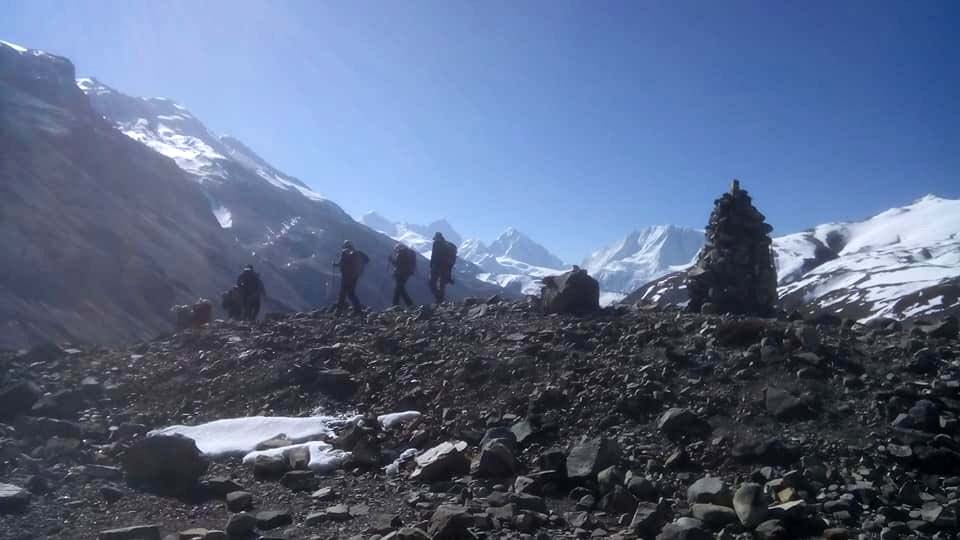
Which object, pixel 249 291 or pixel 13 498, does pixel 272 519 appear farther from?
pixel 249 291

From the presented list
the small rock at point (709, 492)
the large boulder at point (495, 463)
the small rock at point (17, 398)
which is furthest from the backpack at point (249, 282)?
the small rock at point (709, 492)

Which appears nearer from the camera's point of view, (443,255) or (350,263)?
(443,255)

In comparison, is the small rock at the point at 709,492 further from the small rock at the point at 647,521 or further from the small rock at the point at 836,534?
the small rock at the point at 836,534

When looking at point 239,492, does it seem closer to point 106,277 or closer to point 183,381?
point 183,381

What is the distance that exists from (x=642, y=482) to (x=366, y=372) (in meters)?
9.51

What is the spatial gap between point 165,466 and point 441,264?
19.6 metres

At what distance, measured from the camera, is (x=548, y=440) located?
12906mm

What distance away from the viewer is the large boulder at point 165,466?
12.4 m

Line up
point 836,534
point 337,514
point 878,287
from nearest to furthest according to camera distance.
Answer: point 836,534 < point 337,514 < point 878,287

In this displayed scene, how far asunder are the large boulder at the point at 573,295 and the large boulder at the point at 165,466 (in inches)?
515

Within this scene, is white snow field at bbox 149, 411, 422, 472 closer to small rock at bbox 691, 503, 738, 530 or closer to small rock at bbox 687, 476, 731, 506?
small rock at bbox 687, 476, 731, 506

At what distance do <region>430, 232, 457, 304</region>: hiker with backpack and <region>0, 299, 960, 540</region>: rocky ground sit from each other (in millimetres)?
11274

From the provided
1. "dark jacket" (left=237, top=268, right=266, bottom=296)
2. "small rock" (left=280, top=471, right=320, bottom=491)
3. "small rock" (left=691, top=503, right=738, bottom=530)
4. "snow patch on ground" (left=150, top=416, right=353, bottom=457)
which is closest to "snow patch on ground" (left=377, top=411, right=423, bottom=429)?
"snow patch on ground" (left=150, top=416, right=353, bottom=457)

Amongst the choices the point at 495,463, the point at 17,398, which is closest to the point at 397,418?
the point at 495,463
